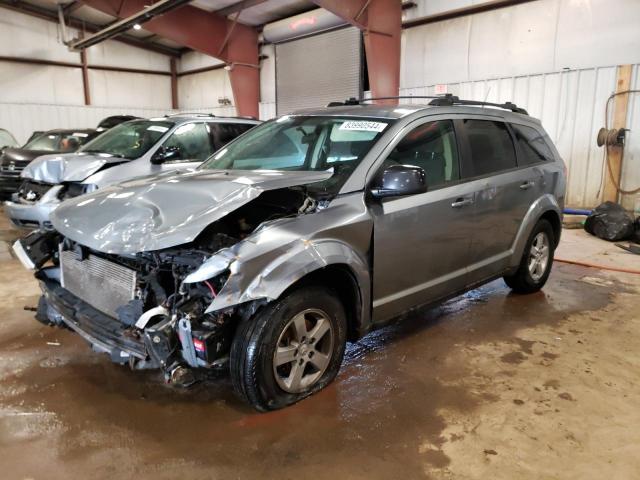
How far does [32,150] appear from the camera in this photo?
29.6 ft

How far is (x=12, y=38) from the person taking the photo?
14.8 meters

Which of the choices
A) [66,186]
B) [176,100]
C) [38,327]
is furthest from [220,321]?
[176,100]

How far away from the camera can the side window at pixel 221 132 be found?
6555 millimetres

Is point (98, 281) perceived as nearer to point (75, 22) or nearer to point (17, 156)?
point (17, 156)

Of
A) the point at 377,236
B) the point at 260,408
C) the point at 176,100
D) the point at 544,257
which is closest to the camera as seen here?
the point at 260,408

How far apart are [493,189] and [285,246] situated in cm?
192

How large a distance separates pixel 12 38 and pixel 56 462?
1649 centimetres

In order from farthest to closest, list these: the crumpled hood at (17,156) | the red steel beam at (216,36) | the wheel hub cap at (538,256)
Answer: the red steel beam at (216,36), the crumpled hood at (17,156), the wheel hub cap at (538,256)

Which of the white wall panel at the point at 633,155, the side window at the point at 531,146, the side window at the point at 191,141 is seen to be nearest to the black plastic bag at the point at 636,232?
the white wall panel at the point at 633,155

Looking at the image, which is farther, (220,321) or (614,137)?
(614,137)

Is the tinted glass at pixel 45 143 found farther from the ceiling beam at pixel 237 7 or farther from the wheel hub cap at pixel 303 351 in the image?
the wheel hub cap at pixel 303 351

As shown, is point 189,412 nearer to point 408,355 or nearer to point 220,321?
point 220,321

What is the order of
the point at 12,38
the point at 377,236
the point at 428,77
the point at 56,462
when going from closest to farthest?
the point at 56,462, the point at 377,236, the point at 428,77, the point at 12,38

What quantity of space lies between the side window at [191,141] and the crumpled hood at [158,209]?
3.42m
